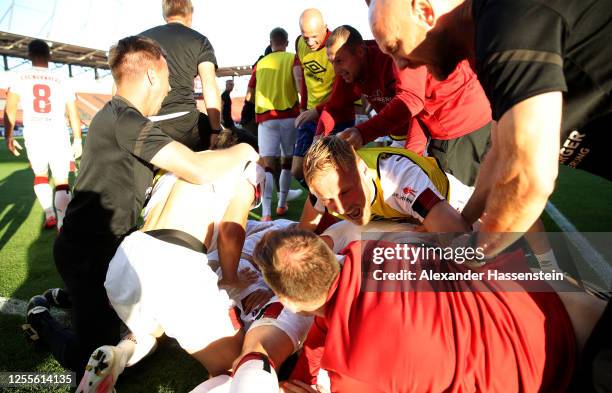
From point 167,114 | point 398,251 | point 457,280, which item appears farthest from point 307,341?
point 167,114

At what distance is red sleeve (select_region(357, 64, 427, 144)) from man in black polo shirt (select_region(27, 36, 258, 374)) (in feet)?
2.98

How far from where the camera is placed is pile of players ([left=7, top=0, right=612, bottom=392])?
1.11m

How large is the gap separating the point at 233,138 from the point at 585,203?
470 cm

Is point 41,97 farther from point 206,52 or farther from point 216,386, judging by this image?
point 216,386

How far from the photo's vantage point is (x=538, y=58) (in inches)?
39.9

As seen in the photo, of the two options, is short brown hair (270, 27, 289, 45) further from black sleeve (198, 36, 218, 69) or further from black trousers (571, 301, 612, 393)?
black trousers (571, 301, 612, 393)

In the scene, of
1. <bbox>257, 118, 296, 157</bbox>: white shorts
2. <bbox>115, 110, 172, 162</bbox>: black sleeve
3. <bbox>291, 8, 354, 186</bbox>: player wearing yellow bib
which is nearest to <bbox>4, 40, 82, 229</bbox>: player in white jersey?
<bbox>257, 118, 296, 157</bbox>: white shorts

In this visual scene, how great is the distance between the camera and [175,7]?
11.2 feet

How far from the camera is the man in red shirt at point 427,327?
134 cm

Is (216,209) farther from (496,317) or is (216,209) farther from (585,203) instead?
(585,203)

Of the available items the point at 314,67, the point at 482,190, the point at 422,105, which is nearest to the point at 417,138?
the point at 422,105

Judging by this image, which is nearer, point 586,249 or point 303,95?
point 586,249

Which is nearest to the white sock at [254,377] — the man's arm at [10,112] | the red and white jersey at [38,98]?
the red and white jersey at [38,98]

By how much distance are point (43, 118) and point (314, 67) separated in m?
3.34
